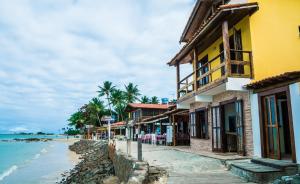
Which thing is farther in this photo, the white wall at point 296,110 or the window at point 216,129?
the window at point 216,129

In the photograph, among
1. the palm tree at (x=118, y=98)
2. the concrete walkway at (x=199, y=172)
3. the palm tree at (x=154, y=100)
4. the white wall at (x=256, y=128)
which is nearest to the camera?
the concrete walkway at (x=199, y=172)

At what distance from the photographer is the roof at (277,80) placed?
7.66 m

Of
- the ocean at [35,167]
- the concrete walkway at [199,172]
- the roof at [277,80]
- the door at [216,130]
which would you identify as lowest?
the ocean at [35,167]

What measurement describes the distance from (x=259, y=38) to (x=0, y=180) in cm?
2080

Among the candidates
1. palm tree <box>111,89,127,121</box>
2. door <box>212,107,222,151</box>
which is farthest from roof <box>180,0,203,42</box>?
palm tree <box>111,89,127,121</box>

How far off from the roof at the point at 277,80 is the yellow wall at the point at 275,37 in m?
0.83

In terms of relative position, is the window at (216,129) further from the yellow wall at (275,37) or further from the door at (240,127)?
the yellow wall at (275,37)

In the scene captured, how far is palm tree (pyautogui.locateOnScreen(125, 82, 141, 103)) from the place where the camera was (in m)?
58.2

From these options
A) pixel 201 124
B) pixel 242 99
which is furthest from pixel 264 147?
pixel 201 124

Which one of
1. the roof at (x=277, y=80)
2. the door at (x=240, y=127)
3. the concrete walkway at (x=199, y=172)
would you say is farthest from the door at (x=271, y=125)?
the concrete walkway at (x=199, y=172)

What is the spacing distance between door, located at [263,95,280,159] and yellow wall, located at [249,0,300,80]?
138cm

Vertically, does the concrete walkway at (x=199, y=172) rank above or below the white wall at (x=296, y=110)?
below

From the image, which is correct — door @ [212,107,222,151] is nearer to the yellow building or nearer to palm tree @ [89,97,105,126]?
the yellow building

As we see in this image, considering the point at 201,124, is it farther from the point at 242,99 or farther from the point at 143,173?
the point at 143,173
